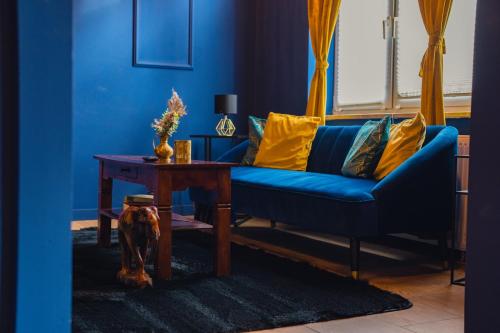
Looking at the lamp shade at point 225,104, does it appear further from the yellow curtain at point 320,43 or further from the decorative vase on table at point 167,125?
the decorative vase on table at point 167,125

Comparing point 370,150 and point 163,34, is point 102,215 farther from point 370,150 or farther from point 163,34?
point 163,34

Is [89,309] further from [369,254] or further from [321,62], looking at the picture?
[321,62]

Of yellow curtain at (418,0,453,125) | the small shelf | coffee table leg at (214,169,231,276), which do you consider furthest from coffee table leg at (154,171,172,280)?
yellow curtain at (418,0,453,125)

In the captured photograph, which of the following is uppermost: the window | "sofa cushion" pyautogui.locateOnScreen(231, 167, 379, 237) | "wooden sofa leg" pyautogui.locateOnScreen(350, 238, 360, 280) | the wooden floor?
the window

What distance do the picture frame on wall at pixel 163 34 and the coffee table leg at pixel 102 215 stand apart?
1753 millimetres

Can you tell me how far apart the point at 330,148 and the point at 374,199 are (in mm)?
1383

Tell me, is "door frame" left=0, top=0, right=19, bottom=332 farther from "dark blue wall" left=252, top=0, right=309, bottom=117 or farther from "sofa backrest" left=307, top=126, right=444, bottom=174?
"dark blue wall" left=252, top=0, right=309, bottom=117

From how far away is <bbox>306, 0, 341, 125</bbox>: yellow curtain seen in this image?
17.1 ft

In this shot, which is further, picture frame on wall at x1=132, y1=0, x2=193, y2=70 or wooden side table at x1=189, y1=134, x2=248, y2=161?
picture frame on wall at x1=132, y1=0, x2=193, y2=70

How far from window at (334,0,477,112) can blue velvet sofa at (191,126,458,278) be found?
0.72 meters

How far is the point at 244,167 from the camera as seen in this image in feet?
16.0

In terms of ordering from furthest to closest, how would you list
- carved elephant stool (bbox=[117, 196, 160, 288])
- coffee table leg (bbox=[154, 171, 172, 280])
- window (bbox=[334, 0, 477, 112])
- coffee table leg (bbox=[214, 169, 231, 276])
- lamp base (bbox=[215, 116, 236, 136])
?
lamp base (bbox=[215, 116, 236, 136]) < window (bbox=[334, 0, 477, 112]) < coffee table leg (bbox=[214, 169, 231, 276]) < coffee table leg (bbox=[154, 171, 172, 280]) < carved elephant stool (bbox=[117, 196, 160, 288])

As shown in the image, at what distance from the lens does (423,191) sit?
3432mm

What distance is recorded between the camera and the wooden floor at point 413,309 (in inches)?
95.3
